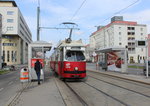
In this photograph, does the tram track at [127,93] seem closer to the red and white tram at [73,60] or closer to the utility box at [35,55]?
the red and white tram at [73,60]

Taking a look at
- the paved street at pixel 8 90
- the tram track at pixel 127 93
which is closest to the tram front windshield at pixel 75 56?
the tram track at pixel 127 93

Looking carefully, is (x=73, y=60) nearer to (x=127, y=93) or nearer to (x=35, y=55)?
(x=35, y=55)

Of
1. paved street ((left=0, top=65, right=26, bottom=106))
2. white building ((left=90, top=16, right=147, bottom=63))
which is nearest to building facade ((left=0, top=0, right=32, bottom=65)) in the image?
white building ((left=90, top=16, right=147, bottom=63))

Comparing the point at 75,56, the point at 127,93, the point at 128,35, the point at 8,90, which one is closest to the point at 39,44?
the point at 75,56

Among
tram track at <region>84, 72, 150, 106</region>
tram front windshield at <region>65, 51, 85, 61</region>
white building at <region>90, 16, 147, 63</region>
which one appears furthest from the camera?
white building at <region>90, 16, 147, 63</region>

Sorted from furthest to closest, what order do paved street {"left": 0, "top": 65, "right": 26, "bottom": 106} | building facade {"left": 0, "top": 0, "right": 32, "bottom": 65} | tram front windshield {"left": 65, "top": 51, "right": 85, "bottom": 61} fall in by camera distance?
building facade {"left": 0, "top": 0, "right": 32, "bottom": 65} → tram front windshield {"left": 65, "top": 51, "right": 85, "bottom": 61} → paved street {"left": 0, "top": 65, "right": 26, "bottom": 106}

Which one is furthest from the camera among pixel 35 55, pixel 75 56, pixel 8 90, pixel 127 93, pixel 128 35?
pixel 128 35

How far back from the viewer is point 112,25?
103312mm

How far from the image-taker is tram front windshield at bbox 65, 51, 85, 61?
1655 cm

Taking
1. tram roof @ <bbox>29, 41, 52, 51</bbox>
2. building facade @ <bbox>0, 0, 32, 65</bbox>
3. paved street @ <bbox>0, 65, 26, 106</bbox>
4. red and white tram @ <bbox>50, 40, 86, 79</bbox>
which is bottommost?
paved street @ <bbox>0, 65, 26, 106</bbox>

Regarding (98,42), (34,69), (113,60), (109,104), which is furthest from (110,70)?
(98,42)

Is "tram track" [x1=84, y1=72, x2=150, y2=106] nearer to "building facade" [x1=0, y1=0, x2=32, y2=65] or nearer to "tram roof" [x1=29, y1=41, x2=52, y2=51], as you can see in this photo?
"tram roof" [x1=29, y1=41, x2=52, y2=51]

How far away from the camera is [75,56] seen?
16719 millimetres

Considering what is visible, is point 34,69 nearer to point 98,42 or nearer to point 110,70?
point 110,70
